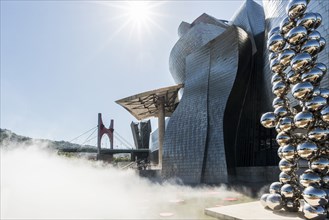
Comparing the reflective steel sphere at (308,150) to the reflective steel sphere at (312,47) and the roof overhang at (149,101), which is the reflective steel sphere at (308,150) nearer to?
the reflective steel sphere at (312,47)

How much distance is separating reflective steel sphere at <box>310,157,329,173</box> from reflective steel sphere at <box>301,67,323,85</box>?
137cm

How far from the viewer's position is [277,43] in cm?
549

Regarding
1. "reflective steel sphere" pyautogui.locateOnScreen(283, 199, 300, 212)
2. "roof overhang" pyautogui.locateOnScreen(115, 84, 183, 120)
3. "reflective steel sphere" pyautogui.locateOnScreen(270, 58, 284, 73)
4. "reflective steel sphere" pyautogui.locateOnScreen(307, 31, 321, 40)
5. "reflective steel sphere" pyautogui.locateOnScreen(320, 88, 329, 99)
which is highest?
"roof overhang" pyautogui.locateOnScreen(115, 84, 183, 120)

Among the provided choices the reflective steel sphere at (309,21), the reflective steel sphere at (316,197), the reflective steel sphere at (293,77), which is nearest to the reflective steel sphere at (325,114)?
the reflective steel sphere at (293,77)

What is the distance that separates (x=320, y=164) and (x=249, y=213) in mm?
1681

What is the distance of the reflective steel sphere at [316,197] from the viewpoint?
424cm

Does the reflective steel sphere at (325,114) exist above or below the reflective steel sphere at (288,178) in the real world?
above

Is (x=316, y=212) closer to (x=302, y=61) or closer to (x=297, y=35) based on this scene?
(x=302, y=61)

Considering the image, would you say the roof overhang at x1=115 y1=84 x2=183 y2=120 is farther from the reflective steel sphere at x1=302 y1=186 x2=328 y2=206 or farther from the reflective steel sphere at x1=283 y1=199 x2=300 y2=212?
the reflective steel sphere at x1=302 y1=186 x2=328 y2=206

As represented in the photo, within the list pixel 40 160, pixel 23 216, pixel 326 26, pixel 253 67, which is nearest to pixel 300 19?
pixel 23 216

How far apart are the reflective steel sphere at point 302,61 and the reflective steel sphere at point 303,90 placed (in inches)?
12.8

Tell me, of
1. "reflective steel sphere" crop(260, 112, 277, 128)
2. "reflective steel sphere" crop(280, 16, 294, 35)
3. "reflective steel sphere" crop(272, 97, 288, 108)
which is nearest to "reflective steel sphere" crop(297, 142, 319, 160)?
"reflective steel sphere" crop(260, 112, 277, 128)

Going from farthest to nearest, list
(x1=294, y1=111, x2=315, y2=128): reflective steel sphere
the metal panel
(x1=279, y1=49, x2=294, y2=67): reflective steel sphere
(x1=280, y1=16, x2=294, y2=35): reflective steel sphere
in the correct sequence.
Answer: the metal panel, (x1=280, y1=16, x2=294, y2=35): reflective steel sphere, (x1=279, y1=49, x2=294, y2=67): reflective steel sphere, (x1=294, y1=111, x2=315, y2=128): reflective steel sphere

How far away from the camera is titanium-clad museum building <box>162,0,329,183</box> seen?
58.2 feet
